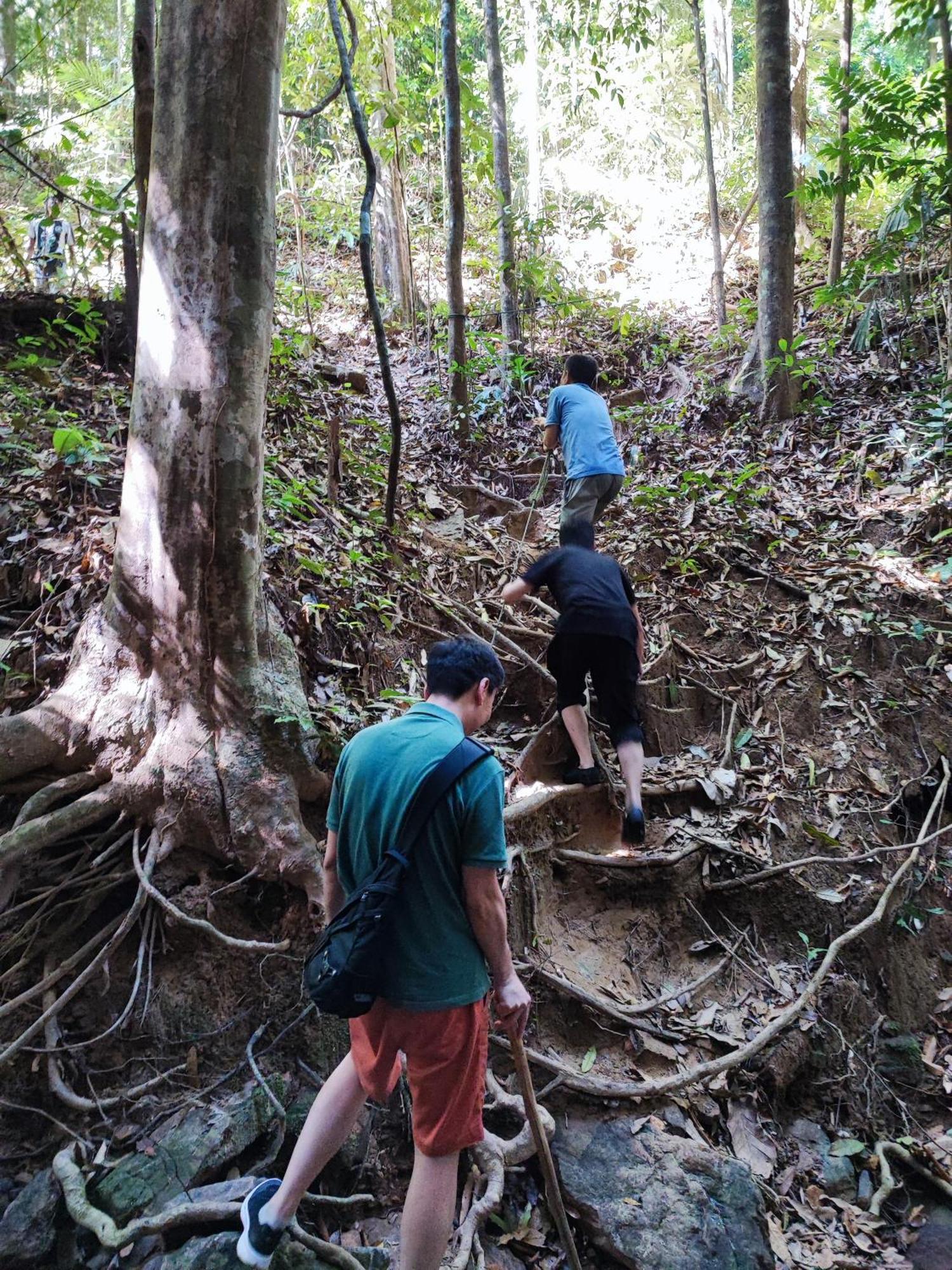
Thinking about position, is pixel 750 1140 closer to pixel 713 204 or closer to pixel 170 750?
pixel 170 750

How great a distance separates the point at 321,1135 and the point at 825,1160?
2838 mm

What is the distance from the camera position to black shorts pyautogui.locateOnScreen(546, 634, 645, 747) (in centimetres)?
482

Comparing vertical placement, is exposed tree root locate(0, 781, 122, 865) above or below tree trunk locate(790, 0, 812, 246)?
below

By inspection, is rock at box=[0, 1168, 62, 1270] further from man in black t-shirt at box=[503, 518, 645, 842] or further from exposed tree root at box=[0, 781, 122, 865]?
man in black t-shirt at box=[503, 518, 645, 842]

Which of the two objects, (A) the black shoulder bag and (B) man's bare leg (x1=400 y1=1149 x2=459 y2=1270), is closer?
(A) the black shoulder bag

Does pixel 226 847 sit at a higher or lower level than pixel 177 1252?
higher

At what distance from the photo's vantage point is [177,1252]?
8.91 ft

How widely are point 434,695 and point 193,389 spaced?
5.85 ft

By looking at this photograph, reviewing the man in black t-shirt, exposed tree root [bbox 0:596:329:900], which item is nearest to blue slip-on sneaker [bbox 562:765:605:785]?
the man in black t-shirt

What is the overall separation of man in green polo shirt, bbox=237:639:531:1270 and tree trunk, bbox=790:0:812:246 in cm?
1248

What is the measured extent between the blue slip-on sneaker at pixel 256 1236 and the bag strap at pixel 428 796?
140cm

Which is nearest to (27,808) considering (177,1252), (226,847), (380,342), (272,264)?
(226,847)

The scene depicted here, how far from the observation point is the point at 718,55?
49.8ft

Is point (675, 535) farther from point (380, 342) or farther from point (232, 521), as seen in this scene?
point (232, 521)
